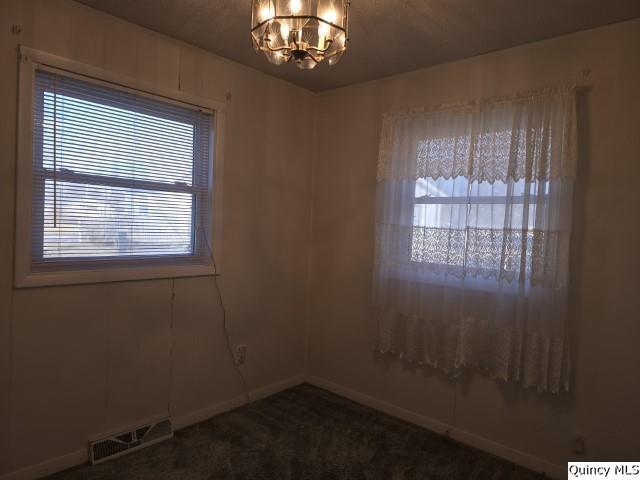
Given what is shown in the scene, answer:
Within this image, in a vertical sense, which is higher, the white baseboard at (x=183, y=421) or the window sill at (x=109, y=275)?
the window sill at (x=109, y=275)

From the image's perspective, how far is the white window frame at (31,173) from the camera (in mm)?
2113

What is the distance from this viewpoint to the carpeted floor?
2.35 meters

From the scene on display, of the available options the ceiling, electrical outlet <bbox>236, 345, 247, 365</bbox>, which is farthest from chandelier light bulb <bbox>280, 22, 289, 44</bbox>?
electrical outlet <bbox>236, 345, 247, 365</bbox>

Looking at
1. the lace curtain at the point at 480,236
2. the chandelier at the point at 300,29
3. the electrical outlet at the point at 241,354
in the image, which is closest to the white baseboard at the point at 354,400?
the electrical outlet at the point at 241,354

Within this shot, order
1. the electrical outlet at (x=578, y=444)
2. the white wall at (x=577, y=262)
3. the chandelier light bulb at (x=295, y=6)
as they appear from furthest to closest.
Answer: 1. the electrical outlet at (x=578, y=444)
2. the white wall at (x=577, y=262)
3. the chandelier light bulb at (x=295, y=6)

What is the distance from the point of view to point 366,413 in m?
3.16

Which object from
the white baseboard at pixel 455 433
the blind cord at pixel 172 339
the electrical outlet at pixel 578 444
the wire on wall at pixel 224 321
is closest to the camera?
the electrical outlet at pixel 578 444

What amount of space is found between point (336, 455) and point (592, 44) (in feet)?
9.35

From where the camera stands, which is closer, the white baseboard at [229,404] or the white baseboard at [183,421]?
the white baseboard at [183,421]

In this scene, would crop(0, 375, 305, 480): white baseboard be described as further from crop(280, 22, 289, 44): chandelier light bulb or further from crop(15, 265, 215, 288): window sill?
crop(280, 22, 289, 44): chandelier light bulb

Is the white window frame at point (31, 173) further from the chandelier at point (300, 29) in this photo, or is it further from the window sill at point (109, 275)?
the chandelier at point (300, 29)

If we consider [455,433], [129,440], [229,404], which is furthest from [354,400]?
[129,440]

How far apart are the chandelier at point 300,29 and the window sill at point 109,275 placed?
63.9 inches

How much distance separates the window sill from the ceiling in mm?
1496
